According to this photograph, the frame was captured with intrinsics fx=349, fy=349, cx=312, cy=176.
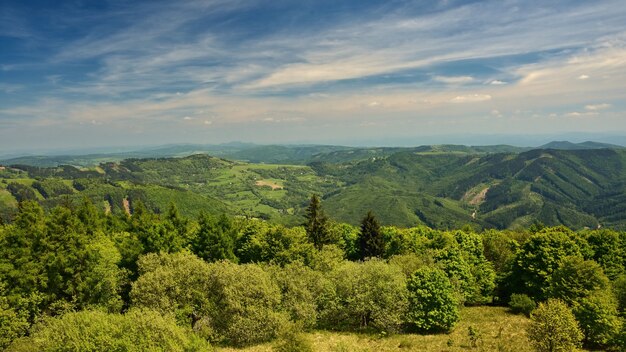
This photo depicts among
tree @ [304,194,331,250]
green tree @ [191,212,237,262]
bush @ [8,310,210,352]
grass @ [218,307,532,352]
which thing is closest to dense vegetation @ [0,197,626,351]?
bush @ [8,310,210,352]

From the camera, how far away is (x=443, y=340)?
42.3 m

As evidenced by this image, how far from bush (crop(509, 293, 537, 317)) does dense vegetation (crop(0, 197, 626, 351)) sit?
19cm

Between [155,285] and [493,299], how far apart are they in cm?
5565

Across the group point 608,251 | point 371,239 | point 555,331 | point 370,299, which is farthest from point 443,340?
point 608,251

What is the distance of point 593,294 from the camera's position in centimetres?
4434

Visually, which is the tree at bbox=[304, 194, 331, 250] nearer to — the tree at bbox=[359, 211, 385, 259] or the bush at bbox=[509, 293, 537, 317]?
the tree at bbox=[359, 211, 385, 259]

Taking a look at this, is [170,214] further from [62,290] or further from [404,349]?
[404,349]

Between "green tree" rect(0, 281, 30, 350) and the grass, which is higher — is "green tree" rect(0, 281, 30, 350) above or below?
Result: above

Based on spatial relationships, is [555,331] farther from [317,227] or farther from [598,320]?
[317,227]

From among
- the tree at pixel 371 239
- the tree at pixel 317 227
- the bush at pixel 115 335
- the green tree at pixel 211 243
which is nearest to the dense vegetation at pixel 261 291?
the bush at pixel 115 335

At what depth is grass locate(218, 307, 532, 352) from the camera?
39344mm

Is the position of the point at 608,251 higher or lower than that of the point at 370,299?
higher

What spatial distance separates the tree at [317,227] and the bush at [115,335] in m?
44.1

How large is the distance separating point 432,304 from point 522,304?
17.4 m
